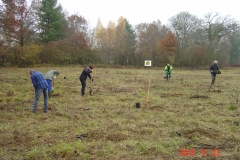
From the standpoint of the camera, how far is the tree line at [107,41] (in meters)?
32.9

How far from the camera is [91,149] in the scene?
529cm

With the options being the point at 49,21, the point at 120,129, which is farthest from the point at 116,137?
the point at 49,21

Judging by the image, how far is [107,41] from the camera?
4050cm

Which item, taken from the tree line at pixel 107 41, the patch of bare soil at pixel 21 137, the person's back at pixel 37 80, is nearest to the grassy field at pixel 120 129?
the patch of bare soil at pixel 21 137

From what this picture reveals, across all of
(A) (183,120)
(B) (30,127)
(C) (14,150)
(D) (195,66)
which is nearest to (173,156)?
(A) (183,120)

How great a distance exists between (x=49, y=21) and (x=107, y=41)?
33.5 feet

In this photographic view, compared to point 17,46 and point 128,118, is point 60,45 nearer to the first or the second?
point 17,46

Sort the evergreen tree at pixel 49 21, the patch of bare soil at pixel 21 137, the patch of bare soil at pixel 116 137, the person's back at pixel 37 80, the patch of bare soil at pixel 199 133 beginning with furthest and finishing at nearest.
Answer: the evergreen tree at pixel 49 21, the person's back at pixel 37 80, the patch of bare soil at pixel 199 133, the patch of bare soil at pixel 116 137, the patch of bare soil at pixel 21 137

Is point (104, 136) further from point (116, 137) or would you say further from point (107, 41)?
point (107, 41)

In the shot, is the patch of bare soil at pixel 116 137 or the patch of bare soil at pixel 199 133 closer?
the patch of bare soil at pixel 116 137

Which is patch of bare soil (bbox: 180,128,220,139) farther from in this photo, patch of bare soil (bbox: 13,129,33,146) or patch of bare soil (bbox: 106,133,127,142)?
patch of bare soil (bbox: 13,129,33,146)

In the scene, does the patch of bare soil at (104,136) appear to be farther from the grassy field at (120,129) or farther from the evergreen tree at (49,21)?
the evergreen tree at (49,21)

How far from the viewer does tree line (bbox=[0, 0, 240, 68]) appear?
3291cm

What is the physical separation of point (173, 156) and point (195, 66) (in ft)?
122
